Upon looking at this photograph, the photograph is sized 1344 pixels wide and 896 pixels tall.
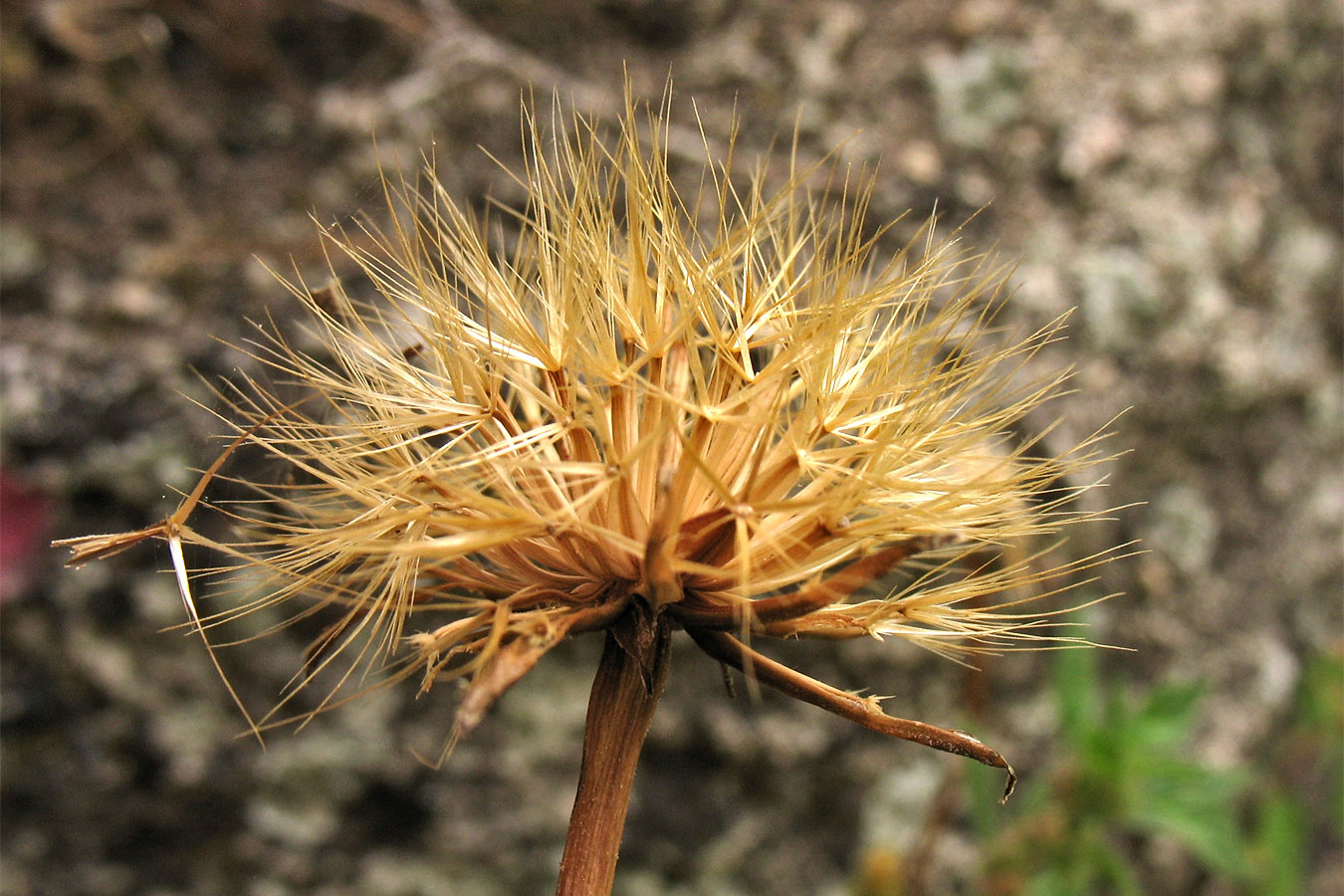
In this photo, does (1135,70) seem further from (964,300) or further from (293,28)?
(293,28)

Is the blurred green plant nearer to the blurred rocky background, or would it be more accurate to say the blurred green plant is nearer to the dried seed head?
the blurred rocky background

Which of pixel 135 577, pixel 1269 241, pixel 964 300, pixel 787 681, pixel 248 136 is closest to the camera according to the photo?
pixel 787 681

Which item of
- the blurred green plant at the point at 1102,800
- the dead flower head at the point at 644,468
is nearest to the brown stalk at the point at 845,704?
the dead flower head at the point at 644,468

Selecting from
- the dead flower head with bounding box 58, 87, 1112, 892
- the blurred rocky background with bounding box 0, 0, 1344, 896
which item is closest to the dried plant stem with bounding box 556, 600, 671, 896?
the dead flower head with bounding box 58, 87, 1112, 892

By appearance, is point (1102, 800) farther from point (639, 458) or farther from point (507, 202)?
point (507, 202)

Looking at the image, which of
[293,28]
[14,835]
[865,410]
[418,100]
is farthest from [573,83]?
[14,835]

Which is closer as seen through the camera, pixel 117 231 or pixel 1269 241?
pixel 117 231

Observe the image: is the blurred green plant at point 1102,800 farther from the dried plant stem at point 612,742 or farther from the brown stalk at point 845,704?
the dried plant stem at point 612,742
